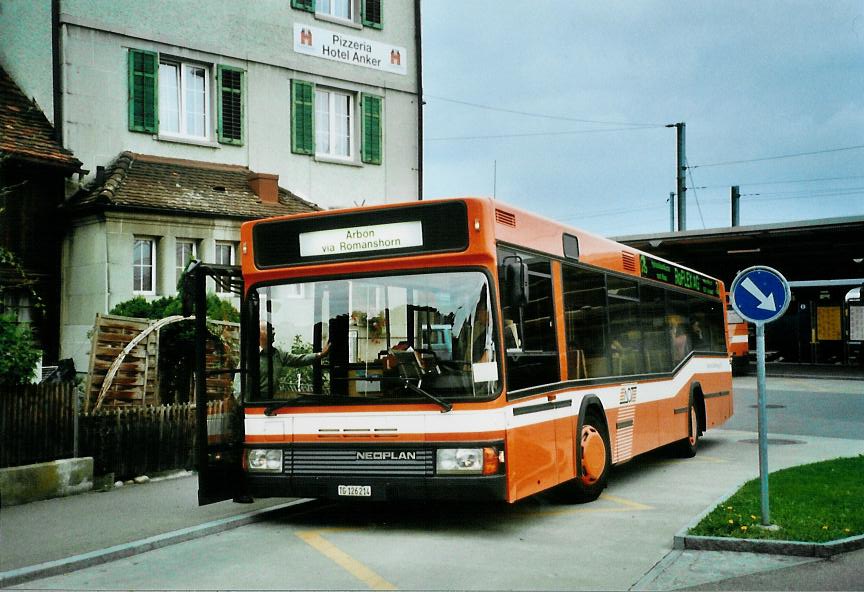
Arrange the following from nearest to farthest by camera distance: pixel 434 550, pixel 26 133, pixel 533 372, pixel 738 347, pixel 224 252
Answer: pixel 434 550
pixel 533 372
pixel 26 133
pixel 224 252
pixel 738 347

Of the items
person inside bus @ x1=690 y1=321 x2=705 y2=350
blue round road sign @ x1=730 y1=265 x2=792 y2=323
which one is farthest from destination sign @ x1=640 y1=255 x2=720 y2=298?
blue round road sign @ x1=730 y1=265 x2=792 y2=323

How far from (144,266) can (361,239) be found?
12.8 meters

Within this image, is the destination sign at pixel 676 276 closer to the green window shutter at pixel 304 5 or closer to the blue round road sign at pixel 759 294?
the blue round road sign at pixel 759 294

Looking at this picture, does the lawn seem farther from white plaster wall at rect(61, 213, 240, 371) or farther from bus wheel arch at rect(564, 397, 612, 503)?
white plaster wall at rect(61, 213, 240, 371)

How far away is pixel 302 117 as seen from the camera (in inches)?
974

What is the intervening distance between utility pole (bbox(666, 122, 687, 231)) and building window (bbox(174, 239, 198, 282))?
25.1 metres

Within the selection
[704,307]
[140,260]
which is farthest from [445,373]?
[140,260]

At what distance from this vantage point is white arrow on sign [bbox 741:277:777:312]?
8.61 metres

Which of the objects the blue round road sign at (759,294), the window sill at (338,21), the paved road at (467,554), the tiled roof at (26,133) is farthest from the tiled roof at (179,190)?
the blue round road sign at (759,294)

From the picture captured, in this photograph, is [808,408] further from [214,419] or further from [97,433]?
[214,419]

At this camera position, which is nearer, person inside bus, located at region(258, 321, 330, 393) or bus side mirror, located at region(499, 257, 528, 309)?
bus side mirror, located at region(499, 257, 528, 309)

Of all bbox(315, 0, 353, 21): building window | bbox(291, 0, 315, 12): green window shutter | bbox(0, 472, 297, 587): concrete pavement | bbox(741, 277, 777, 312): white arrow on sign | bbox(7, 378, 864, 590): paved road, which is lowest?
bbox(7, 378, 864, 590): paved road

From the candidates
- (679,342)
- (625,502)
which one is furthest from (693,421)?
(625,502)

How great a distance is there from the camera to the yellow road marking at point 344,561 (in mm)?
7018
